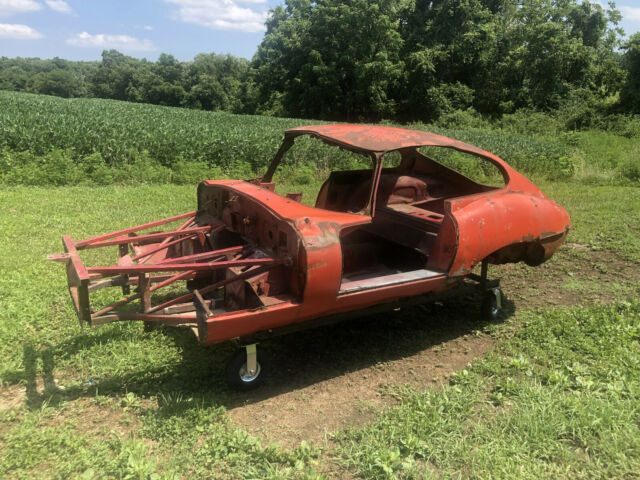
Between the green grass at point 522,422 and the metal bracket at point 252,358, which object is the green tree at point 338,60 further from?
the metal bracket at point 252,358

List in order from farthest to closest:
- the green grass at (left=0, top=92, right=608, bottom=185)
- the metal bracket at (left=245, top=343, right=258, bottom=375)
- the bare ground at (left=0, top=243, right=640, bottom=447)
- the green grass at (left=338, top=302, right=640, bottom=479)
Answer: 1. the green grass at (left=0, top=92, right=608, bottom=185)
2. the metal bracket at (left=245, top=343, right=258, bottom=375)
3. the bare ground at (left=0, top=243, right=640, bottom=447)
4. the green grass at (left=338, top=302, right=640, bottom=479)

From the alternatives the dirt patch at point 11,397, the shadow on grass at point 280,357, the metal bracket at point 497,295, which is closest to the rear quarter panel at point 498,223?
the metal bracket at point 497,295

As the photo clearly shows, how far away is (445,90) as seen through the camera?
113 feet

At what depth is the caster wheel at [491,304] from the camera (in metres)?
4.36

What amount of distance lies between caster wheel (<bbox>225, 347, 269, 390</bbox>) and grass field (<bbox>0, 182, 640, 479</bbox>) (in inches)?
3.5

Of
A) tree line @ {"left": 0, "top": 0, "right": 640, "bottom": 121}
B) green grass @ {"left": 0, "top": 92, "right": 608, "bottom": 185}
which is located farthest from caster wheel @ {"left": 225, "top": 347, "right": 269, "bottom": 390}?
tree line @ {"left": 0, "top": 0, "right": 640, "bottom": 121}

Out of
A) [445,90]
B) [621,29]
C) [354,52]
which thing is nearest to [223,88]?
[354,52]

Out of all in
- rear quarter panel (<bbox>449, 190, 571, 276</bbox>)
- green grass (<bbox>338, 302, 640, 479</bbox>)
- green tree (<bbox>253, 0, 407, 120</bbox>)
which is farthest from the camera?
green tree (<bbox>253, 0, 407, 120</bbox>)

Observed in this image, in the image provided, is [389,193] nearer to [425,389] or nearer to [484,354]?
[484,354]

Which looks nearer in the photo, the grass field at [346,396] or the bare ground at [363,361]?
the grass field at [346,396]

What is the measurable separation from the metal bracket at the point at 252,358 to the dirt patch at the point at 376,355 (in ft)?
0.57

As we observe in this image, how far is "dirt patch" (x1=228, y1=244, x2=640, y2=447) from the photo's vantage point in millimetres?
2992

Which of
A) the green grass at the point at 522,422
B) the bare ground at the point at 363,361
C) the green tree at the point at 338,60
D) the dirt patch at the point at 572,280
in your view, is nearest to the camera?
the green grass at the point at 522,422

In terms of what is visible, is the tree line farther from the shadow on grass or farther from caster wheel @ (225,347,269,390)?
caster wheel @ (225,347,269,390)
